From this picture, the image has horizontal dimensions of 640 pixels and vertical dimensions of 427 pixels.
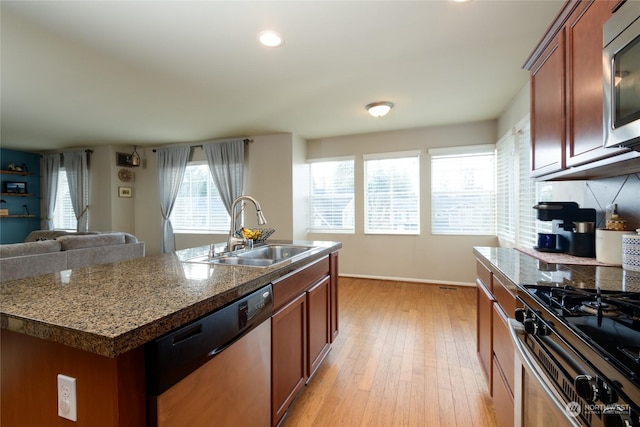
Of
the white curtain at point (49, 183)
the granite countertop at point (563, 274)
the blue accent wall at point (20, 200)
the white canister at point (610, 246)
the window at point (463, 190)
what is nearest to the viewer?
the granite countertop at point (563, 274)

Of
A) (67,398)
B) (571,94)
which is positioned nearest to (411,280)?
(571,94)

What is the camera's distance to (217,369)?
95 centimetres

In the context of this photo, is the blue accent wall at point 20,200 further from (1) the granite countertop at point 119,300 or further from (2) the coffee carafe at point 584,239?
(2) the coffee carafe at point 584,239

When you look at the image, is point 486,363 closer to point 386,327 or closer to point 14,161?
point 386,327

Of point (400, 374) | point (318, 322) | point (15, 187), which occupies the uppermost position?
point (15, 187)

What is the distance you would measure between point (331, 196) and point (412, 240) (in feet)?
5.16

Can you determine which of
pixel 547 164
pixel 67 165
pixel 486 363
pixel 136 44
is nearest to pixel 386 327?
pixel 486 363

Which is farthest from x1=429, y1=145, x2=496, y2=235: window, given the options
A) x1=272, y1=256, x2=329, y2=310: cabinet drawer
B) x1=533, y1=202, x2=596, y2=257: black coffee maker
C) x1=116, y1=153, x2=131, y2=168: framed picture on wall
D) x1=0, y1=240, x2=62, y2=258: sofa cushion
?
x1=116, y1=153, x2=131, y2=168: framed picture on wall

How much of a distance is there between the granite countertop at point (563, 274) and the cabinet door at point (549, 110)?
558 millimetres

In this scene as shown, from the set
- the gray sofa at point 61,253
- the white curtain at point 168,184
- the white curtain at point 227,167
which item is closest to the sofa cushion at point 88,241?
the gray sofa at point 61,253

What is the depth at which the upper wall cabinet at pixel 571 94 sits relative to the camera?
3.96 feet

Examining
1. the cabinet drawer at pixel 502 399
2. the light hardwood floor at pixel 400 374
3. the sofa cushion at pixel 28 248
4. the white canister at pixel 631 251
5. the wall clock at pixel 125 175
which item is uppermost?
the wall clock at pixel 125 175

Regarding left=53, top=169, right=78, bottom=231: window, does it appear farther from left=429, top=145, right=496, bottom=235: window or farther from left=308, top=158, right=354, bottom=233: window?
left=429, top=145, right=496, bottom=235: window

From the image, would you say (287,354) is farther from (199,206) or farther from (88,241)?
(199,206)
